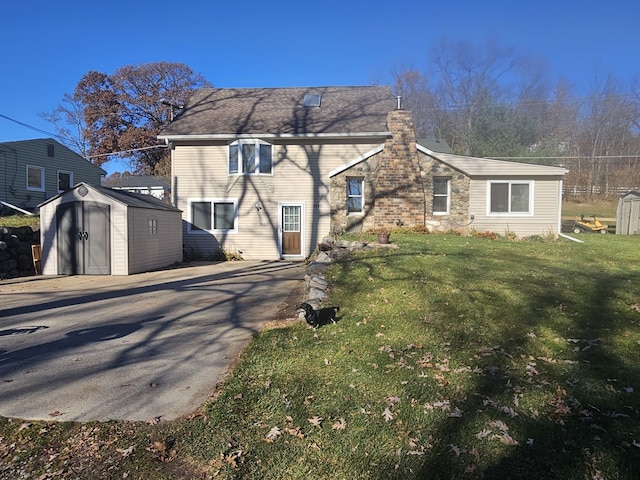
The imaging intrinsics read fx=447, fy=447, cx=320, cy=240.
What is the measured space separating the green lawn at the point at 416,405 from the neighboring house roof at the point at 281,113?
12.2 meters

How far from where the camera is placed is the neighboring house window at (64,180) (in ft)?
74.7

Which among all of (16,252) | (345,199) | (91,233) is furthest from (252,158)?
(16,252)

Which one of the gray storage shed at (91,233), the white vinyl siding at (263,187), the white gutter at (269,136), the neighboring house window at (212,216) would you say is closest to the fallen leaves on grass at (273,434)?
the gray storage shed at (91,233)

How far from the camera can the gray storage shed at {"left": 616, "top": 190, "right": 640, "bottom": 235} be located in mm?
19156

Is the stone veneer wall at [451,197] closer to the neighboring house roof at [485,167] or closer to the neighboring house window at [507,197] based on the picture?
the neighboring house roof at [485,167]

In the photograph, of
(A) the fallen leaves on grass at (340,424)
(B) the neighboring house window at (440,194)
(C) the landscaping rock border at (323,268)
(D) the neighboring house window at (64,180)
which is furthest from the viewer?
(D) the neighboring house window at (64,180)

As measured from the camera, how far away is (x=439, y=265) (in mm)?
8867

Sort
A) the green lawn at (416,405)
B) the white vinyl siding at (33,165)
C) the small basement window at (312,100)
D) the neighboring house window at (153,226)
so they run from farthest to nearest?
1. the white vinyl siding at (33,165)
2. the small basement window at (312,100)
3. the neighboring house window at (153,226)
4. the green lawn at (416,405)

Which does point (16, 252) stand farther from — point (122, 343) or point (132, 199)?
point (122, 343)

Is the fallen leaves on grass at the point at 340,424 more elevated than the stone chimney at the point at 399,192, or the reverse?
the stone chimney at the point at 399,192

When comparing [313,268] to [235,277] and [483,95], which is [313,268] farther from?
[483,95]

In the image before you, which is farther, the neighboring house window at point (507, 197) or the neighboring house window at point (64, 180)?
the neighboring house window at point (64, 180)

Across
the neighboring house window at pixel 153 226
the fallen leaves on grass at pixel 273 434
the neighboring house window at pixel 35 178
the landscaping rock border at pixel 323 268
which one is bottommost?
the fallen leaves on grass at pixel 273 434

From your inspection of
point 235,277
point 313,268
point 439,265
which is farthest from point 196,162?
point 439,265
